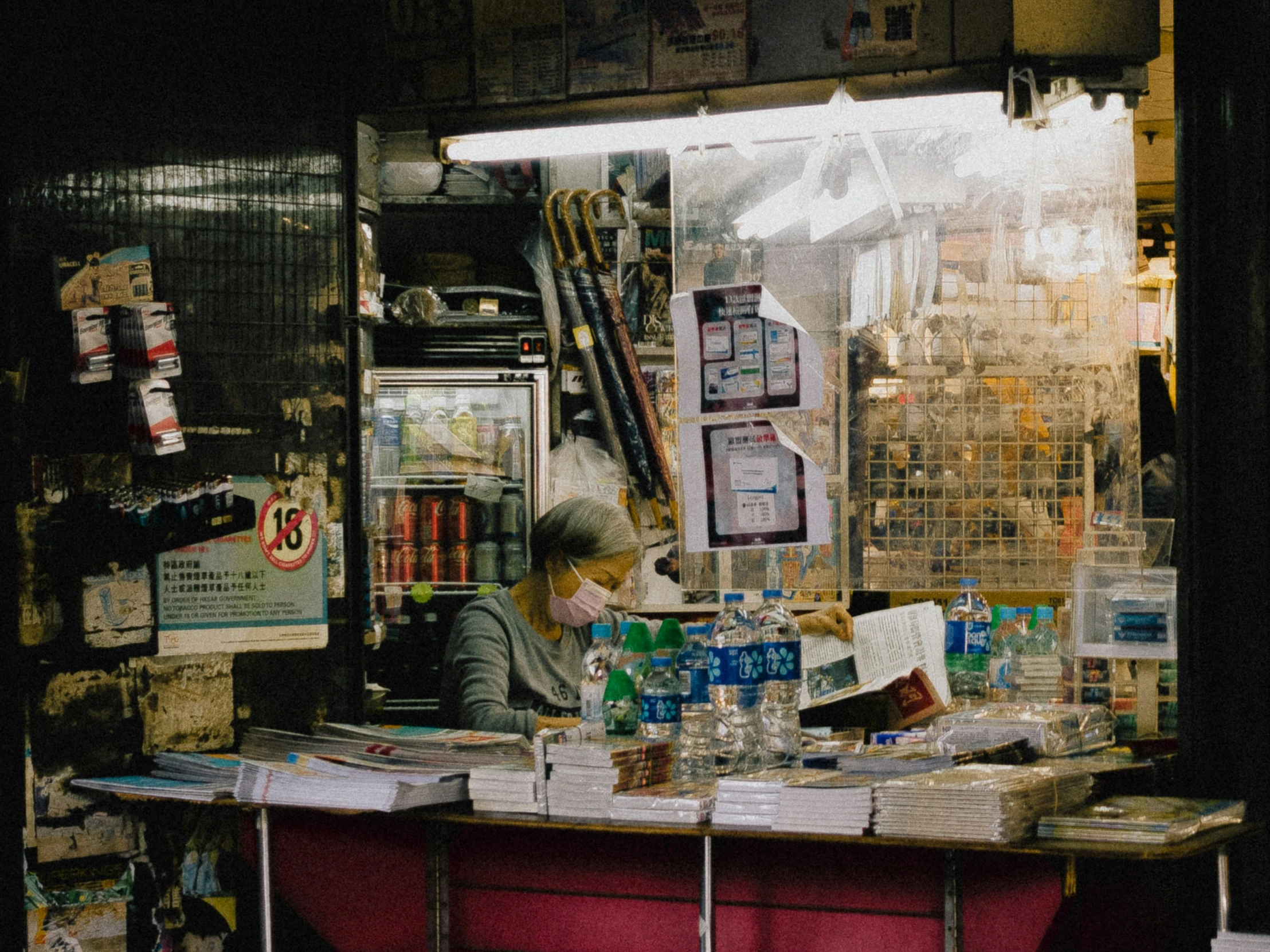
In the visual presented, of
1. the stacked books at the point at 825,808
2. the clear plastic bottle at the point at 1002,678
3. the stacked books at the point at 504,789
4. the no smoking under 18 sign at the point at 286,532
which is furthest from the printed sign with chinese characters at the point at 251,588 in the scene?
the clear plastic bottle at the point at 1002,678

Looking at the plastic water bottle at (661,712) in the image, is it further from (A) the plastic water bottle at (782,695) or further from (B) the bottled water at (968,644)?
(B) the bottled water at (968,644)

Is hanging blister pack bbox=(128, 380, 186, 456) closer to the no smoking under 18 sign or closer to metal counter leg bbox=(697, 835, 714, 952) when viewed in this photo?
the no smoking under 18 sign

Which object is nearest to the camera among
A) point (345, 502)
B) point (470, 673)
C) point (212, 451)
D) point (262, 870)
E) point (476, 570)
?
point (262, 870)

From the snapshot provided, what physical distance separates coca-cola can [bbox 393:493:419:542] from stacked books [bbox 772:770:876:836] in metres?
3.75

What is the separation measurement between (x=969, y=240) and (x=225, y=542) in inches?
81.4

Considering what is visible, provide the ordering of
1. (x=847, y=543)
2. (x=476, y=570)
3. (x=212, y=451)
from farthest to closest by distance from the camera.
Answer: (x=476, y=570)
(x=847, y=543)
(x=212, y=451)

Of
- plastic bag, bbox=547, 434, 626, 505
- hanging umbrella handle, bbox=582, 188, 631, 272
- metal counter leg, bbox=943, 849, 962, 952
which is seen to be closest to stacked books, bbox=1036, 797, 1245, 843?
metal counter leg, bbox=943, 849, 962, 952

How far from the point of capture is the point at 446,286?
19.5ft

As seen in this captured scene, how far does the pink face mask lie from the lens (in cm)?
417

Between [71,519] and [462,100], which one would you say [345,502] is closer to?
[71,519]

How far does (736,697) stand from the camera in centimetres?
267

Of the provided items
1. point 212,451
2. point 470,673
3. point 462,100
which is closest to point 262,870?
point 212,451

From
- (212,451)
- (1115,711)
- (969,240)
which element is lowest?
(1115,711)

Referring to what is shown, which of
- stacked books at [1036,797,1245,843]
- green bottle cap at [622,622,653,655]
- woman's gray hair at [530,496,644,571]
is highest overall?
woman's gray hair at [530,496,644,571]
